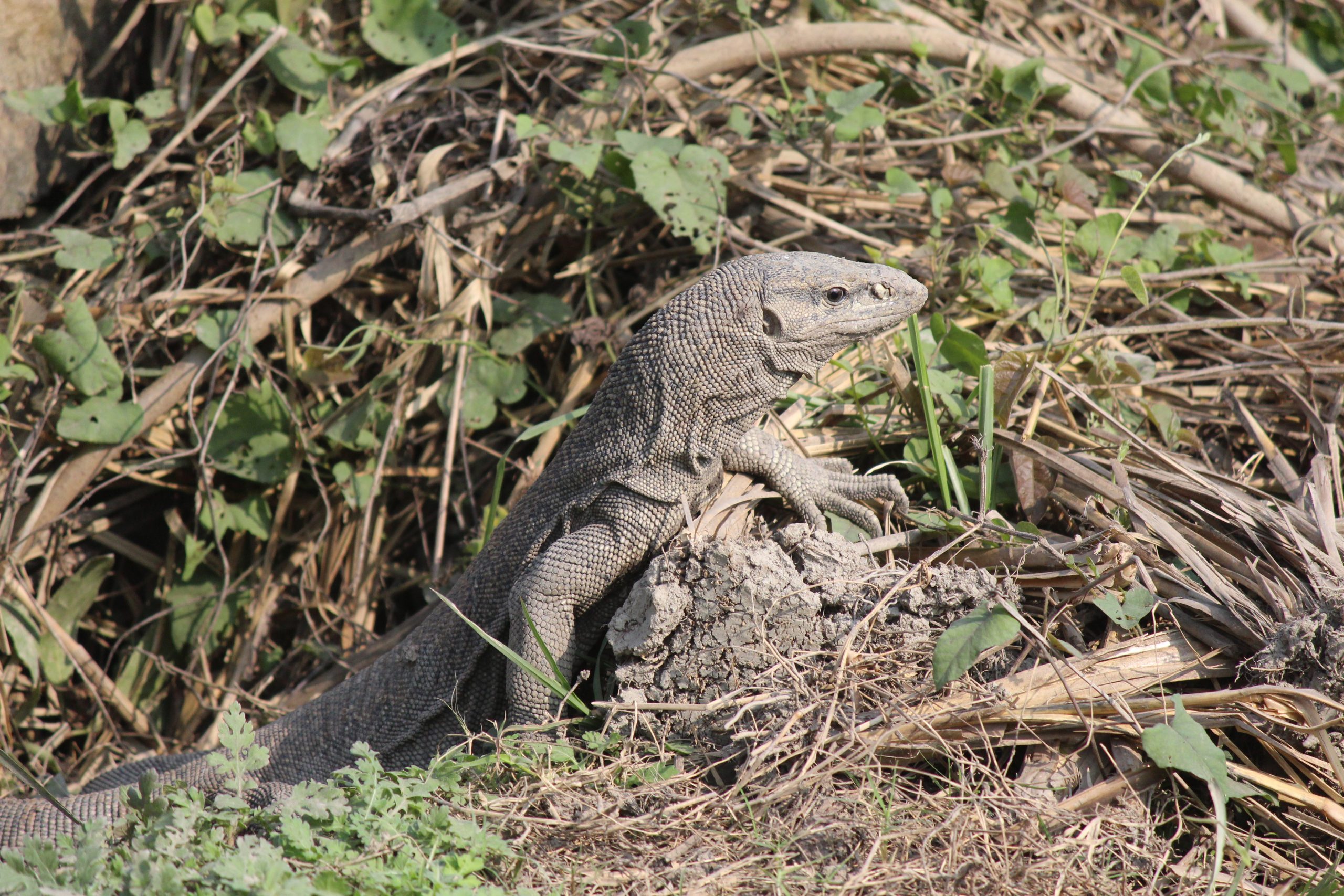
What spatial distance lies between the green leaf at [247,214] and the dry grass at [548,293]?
0.08m

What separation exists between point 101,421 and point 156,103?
1769 millimetres

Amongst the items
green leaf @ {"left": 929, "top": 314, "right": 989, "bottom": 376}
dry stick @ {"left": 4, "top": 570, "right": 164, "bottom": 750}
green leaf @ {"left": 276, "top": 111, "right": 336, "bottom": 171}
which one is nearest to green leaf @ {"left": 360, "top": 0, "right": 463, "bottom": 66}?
green leaf @ {"left": 276, "top": 111, "right": 336, "bottom": 171}

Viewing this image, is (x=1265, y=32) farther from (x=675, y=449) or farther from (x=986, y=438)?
(x=675, y=449)

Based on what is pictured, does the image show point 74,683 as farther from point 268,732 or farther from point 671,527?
point 671,527

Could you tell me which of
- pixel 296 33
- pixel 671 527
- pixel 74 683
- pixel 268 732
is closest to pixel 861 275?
pixel 671 527

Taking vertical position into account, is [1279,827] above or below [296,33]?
below

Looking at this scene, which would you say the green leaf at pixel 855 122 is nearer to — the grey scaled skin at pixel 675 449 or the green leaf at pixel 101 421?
the grey scaled skin at pixel 675 449

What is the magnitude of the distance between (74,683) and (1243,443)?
222 inches

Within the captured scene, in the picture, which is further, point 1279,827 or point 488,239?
point 488,239

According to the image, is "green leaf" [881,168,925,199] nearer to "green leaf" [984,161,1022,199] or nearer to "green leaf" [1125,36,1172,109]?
"green leaf" [984,161,1022,199]

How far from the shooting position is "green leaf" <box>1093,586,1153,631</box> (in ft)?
9.11

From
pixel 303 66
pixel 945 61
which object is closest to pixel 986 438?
pixel 945 61

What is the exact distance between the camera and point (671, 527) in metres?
3.35

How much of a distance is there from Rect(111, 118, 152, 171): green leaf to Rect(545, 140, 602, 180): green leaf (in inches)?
86.7
